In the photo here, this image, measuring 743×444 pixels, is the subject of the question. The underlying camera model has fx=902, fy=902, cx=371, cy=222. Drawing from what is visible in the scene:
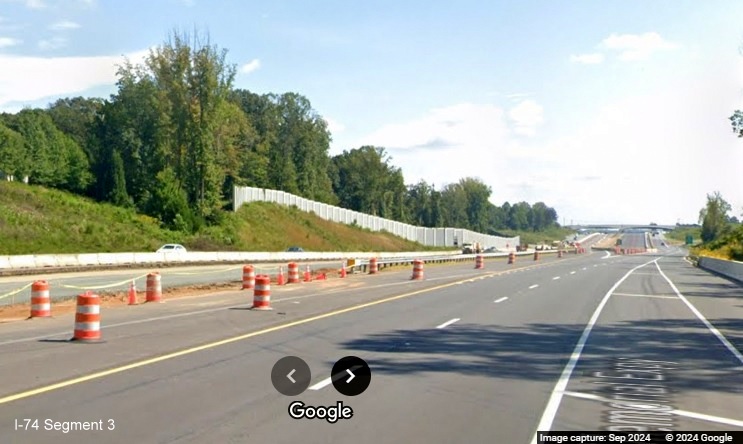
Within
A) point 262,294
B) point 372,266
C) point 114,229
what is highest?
point 114,229

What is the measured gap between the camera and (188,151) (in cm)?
8488

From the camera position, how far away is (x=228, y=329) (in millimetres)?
20031

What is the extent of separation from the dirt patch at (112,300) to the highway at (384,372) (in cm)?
258

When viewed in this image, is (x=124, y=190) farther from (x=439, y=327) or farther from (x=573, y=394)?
(x=573, y=394)

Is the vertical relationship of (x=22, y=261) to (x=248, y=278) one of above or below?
above

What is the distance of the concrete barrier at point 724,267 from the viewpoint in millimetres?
51369

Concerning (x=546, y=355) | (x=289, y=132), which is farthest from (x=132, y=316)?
(x=289, y=132)

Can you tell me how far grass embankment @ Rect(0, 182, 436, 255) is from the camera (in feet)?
210

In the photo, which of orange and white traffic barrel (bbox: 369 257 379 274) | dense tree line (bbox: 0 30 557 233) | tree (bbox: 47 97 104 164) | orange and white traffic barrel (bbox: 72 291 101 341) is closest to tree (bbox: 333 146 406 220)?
dense tree line (bbox: 0 30 557 233)

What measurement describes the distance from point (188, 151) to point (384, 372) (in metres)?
73.6

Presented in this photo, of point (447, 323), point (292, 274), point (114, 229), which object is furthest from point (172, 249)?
point (447, 323)

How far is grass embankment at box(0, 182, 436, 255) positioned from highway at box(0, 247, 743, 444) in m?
41.3

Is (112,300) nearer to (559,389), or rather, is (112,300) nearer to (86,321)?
(86,321)

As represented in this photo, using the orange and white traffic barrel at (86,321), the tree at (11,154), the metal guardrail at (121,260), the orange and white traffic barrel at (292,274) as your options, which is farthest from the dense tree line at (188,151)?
the orange and white traffic barrel at (86,321)
